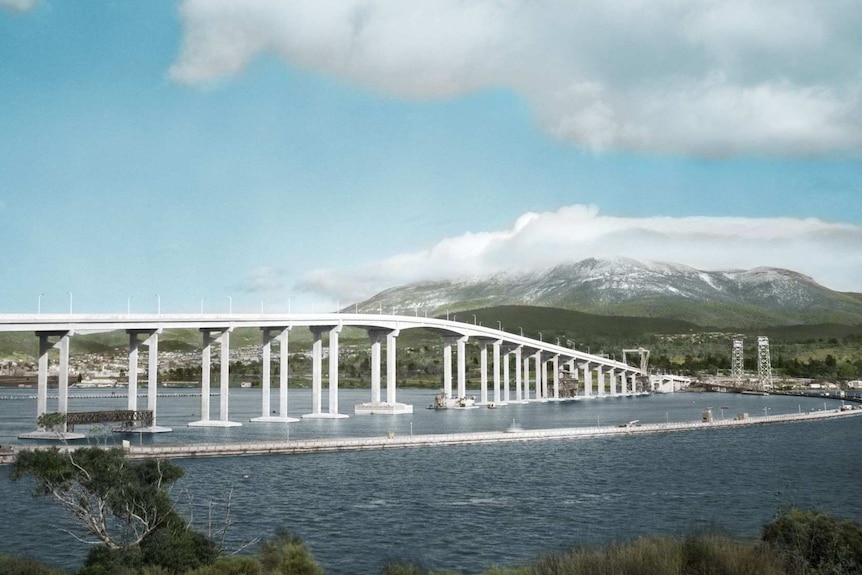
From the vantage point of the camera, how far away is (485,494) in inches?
1694

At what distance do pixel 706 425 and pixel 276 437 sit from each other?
1682 inches

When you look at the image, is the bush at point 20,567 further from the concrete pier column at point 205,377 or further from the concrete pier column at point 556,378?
the concrete pier column at point 556,378

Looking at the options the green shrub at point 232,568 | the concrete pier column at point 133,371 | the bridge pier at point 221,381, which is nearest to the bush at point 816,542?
the green shrub at point 232,568

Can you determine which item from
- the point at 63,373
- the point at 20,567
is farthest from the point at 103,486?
the point at 63,373

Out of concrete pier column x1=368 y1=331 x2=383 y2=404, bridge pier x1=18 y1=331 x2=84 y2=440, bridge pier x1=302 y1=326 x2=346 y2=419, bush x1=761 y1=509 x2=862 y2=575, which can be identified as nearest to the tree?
bush x1=761 y1=509 x2=862 y2=575

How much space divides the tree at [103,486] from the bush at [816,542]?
16.2 m

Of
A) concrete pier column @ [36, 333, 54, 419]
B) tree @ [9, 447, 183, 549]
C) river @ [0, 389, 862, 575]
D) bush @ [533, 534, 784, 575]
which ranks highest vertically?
concrete pier column @ [36, 333, 54, 419]

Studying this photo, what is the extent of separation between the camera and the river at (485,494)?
3188cm

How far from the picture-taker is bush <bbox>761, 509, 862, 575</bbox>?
66.5 feet

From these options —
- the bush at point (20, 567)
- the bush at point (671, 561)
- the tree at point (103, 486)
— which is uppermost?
the tree at point (103, 486)

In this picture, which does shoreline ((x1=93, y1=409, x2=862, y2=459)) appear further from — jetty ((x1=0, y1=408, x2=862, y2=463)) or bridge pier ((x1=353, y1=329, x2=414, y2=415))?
bridge pier ((x1=353, y1=329, x2=414, y2=415))

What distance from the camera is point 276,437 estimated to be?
6925 cm

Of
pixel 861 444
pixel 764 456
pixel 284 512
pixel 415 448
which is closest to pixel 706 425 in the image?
pixel 861 444

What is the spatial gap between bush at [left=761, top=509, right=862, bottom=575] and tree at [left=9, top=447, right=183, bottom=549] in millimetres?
16248
